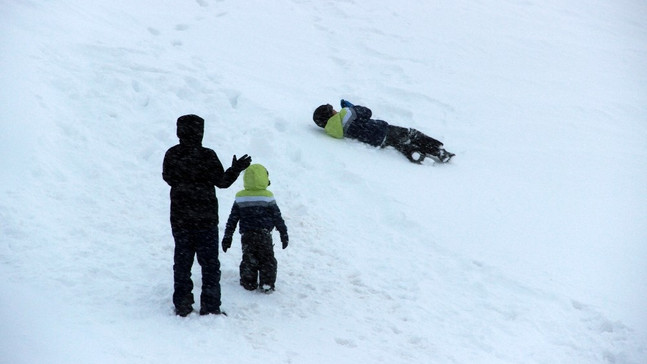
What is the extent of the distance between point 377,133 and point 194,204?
231 inches

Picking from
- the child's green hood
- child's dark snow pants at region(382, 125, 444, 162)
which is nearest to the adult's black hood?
the child's green hood

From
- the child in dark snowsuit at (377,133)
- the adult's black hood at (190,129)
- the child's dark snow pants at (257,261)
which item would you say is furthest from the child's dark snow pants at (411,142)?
the adult's black hood at (190,129)

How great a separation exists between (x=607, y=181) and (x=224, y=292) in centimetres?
755

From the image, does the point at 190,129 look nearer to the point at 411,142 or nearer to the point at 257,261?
the point at 257,261

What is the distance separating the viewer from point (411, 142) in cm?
1112

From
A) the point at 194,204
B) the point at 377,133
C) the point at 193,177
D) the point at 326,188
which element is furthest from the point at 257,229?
the point at 377,133

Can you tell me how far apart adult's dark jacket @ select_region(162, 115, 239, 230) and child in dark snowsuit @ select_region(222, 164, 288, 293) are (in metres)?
0.99

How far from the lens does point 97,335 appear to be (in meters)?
5.33

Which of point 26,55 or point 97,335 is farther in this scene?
point 26,55

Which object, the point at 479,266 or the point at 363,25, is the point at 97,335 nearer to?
the point at 479,266

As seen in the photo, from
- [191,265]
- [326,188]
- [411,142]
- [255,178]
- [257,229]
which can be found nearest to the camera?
[191,265]

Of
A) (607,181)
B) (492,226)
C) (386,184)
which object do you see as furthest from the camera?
(607,181)

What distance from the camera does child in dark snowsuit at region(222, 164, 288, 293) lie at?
22.8 ft

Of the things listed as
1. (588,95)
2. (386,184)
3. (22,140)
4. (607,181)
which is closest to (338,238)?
(386,184)
